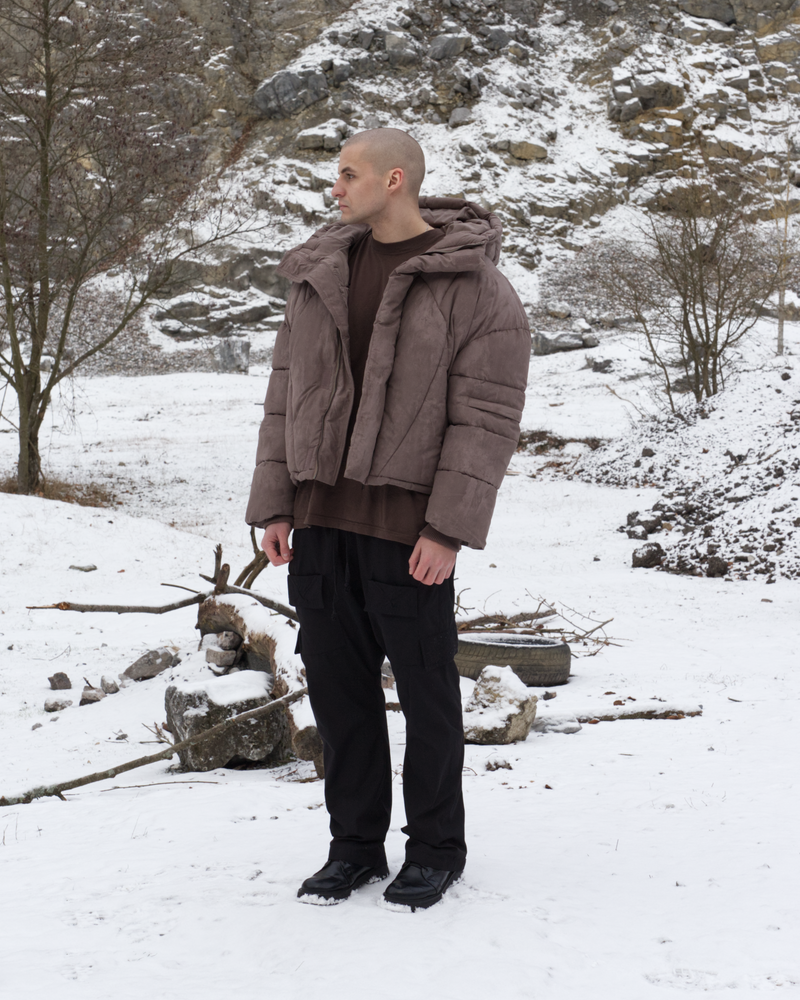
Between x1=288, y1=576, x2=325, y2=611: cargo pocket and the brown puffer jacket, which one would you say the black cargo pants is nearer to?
x1=288, y1=576, x2=325, y2=611: cargo pocket

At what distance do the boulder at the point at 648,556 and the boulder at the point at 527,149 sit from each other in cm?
3304

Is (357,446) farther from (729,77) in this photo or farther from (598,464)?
(729,77)

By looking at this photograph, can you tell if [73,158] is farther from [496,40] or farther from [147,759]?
[496,40]

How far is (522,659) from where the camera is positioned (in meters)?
4.94


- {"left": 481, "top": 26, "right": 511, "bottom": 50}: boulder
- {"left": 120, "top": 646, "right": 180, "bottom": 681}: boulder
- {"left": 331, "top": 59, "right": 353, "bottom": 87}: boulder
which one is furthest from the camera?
{"left": 481, "top": 26, "right": 511, "bottom": 50}: boulder

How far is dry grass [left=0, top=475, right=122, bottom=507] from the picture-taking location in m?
12.2

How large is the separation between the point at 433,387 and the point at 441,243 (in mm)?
385

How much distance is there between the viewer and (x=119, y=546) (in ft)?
30.8

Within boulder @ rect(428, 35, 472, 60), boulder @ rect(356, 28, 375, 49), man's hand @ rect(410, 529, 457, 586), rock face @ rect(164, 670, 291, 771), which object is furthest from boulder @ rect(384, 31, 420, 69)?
man's hand @ rect(410, 529, 457, 586)

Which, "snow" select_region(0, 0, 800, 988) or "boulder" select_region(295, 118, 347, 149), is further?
"boulder" select_region(295, 118, 347, 149)

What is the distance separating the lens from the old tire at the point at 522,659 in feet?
16.0

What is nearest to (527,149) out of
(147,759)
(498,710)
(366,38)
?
(366,38)

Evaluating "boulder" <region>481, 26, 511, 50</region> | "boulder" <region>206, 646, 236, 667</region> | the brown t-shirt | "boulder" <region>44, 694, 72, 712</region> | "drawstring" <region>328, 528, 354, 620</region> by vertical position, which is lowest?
"boulder" <region>44, 694, 72, 712</region>

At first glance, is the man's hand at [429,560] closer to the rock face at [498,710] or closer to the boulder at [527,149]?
the rock face at [498,710]
